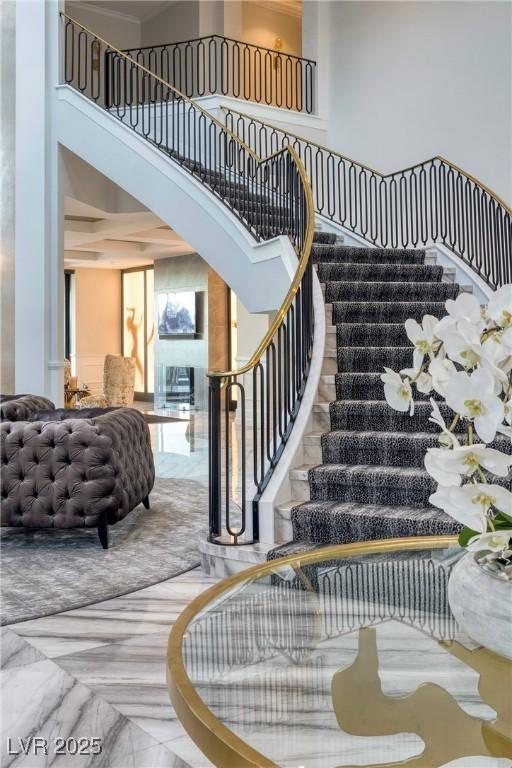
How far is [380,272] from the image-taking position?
7.44m

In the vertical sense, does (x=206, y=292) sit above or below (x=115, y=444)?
above

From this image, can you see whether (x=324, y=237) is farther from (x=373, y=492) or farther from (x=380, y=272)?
(x=373, y=492)

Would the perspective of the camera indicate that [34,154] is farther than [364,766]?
Yes

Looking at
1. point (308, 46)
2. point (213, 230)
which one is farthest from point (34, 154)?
point (308, 46)

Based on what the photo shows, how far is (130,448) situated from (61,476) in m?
0.67

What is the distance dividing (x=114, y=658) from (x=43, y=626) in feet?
1.96

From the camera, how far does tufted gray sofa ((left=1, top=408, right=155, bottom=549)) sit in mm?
4996

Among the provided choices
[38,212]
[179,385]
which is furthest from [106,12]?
[179,385]

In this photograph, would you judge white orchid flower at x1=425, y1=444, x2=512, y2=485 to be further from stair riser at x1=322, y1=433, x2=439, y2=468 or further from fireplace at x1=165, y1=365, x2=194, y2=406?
fireplace at x1=165, y1=365, x2=194, y2=406

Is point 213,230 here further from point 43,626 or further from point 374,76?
point 43,626

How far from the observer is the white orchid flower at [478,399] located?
1.15 m

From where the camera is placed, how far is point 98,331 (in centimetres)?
1952

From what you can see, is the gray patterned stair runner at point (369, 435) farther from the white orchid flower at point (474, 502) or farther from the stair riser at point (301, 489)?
the white orchid flower at point (474, 502)

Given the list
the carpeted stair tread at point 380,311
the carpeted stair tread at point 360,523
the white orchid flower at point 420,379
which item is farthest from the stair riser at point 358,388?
the white orchid flower at point 420,379
